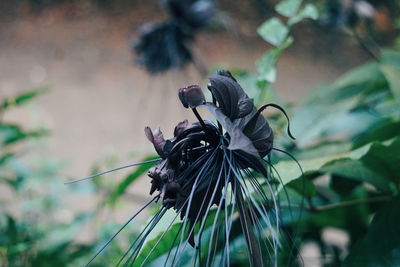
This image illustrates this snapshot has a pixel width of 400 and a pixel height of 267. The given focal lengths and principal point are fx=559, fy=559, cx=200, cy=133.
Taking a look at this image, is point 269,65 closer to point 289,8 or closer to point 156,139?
point 289,8

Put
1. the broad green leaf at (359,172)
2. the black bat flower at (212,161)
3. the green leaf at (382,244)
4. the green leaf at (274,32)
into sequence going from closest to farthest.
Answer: the black bat flower at (212,161)
the green leaf at (382,244)
the broad green leaf at (359,172)
the green leaf at (274,32)

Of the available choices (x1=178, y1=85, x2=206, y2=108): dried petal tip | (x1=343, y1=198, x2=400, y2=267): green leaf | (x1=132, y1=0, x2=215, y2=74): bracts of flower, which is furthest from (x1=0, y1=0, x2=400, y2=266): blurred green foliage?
(x1=132, y1=0, x2=215, y2=74): bracts of flower

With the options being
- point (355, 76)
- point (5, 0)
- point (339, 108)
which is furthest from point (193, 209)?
point (5, 0)

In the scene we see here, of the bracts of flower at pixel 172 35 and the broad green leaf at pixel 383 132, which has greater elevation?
the bracts of flower at pixel 172 35

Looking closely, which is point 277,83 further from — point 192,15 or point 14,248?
point 14,248

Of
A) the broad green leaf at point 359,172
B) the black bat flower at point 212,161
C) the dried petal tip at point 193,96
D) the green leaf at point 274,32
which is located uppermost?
the green leaf at point 274,32

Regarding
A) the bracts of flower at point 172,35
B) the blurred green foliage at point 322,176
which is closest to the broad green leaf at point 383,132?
the blurred green foliage at point 322,176

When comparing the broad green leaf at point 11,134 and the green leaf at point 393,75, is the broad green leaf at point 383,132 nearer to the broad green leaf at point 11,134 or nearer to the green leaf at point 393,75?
the green leaf at point 393,75

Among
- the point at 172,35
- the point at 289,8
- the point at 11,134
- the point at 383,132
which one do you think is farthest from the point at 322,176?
the point at 11,134

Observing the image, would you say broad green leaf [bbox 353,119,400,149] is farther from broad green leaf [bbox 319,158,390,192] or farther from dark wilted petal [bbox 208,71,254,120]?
dark wilted petal [bbox 208,71,254,120]
